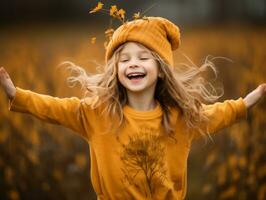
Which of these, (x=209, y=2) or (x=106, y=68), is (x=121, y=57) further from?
(x=209, y=2)

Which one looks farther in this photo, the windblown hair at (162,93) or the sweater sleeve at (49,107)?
the windblown hair at (162,93)

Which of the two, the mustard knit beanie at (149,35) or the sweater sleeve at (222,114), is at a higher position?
the mustard knit beanie at (149,35)

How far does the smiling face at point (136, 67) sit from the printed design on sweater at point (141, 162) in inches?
7.7

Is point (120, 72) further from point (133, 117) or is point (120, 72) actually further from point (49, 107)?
point (49, 107)

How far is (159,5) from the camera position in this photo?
14.6 ft

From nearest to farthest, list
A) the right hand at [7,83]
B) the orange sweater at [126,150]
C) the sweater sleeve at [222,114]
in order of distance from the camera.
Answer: the right hand at [7,83] → the orange sweater at [126,150] → the sweater sleeve at [222,114]

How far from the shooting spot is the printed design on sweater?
10.5 feet

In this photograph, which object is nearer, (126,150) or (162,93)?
(126,150)

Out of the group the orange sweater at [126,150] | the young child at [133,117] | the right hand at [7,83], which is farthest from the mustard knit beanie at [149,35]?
the right hand at [7,83]

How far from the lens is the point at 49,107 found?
10.4 ft

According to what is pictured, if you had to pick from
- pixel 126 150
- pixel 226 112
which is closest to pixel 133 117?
pixel 126 150

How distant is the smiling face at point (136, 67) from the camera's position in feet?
10.5

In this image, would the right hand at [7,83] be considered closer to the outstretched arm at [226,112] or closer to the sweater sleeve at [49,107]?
the sweater sleeve at [49,107]

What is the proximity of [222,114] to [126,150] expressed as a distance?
52cm
